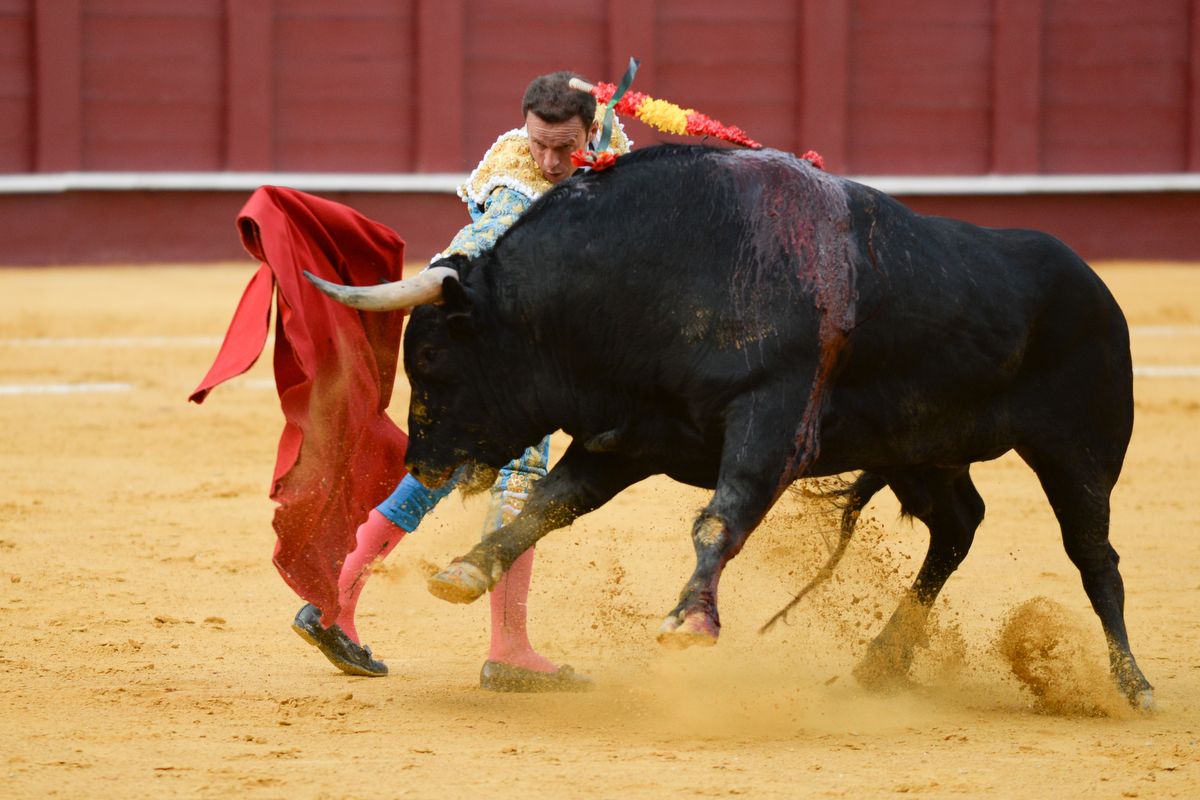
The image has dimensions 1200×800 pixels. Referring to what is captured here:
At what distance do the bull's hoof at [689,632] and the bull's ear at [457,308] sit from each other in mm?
774

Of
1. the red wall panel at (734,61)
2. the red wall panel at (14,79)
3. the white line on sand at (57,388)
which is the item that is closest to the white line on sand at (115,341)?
the white line on sand at (57,388)

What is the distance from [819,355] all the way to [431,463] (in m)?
0.84

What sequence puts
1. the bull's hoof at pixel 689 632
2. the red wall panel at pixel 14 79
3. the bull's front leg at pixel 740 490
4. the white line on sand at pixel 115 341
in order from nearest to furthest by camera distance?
1. the bull's hoof at pixel 689 632
2. the bull's front leg at pixel 740 490
3. the white line on sand at pixel 115 341
4. the red wall panel at pixel 14 79

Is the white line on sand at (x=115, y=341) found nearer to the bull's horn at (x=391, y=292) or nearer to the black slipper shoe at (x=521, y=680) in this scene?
the black slipper shoe at (x=521, y=680)

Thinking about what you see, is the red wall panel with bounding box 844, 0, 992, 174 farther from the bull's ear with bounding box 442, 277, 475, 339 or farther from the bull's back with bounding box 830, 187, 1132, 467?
the bull's ear with bounding box 442, 277, 475, 339

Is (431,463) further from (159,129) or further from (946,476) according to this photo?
(159,129)

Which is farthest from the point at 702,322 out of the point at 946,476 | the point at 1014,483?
the point at 1014,483

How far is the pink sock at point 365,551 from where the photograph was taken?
3.92 meters

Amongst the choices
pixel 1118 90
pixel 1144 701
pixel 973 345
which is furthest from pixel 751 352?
pixel 1118 90

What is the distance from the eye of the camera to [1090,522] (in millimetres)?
3842

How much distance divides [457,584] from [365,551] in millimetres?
566

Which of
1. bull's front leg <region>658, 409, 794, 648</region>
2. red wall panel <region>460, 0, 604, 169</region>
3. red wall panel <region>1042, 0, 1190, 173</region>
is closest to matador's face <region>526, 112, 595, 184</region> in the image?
bull's front leg <region>658, 409, 794, 648</region>

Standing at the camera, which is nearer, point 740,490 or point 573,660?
point 740,490

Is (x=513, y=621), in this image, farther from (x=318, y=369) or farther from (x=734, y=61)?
(x=734, y=61)
